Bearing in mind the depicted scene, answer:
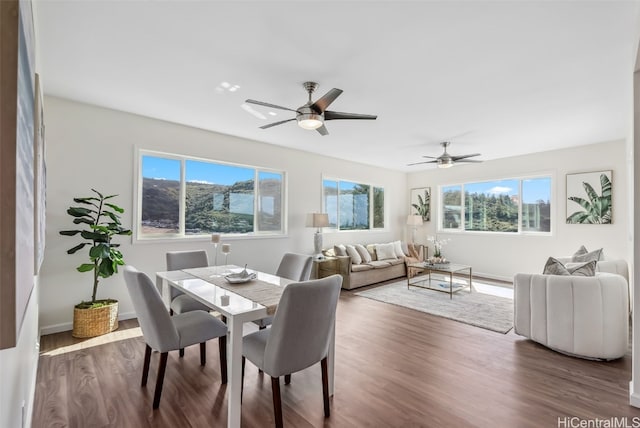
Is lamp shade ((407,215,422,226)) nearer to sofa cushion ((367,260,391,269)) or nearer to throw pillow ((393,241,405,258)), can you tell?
throw pillow ((393,241,405,258))

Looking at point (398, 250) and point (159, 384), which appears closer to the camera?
point (159, 384)

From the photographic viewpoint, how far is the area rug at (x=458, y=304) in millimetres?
3889

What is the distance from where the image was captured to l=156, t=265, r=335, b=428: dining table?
5.89 ft

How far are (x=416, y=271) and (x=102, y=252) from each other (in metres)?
5.76

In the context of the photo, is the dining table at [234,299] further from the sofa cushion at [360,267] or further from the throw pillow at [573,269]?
the sofa cushion at [360,267]

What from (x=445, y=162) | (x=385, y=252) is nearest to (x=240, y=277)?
(x=445, y=162)

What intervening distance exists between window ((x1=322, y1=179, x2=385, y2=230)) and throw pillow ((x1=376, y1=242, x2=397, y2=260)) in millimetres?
834

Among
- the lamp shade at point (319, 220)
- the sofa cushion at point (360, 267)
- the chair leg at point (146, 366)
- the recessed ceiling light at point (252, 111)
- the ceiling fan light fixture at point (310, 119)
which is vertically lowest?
the chair leg at point (146, 366)

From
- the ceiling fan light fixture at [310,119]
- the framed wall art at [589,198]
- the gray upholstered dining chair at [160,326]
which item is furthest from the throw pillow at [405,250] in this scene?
the gray upholstered dining chair at [160,326]

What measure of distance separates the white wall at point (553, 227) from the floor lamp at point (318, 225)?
3437mm

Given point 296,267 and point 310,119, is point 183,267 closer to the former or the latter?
point 296,267

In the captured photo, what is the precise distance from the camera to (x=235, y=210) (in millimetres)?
5090

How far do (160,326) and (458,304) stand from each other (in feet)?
13.5

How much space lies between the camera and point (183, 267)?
3.37m
